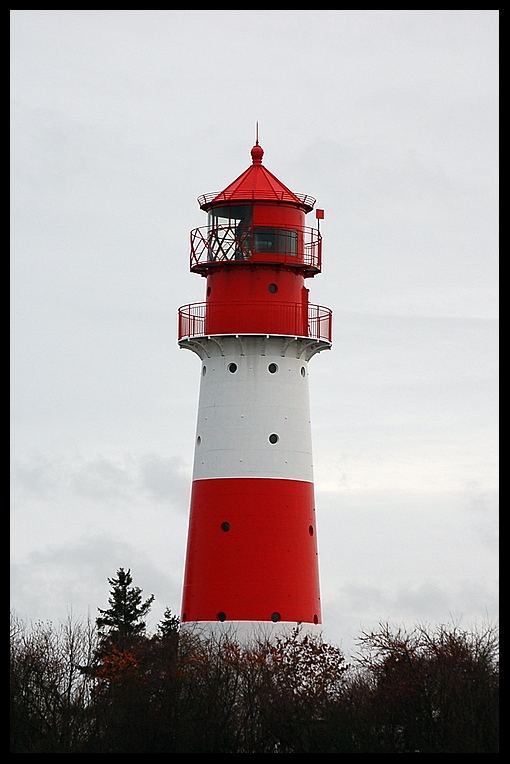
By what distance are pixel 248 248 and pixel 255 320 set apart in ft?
6.90

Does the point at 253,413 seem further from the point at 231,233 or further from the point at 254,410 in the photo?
the point at 231,233

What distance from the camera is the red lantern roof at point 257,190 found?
58.5 m

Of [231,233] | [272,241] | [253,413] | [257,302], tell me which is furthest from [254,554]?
[231,233]

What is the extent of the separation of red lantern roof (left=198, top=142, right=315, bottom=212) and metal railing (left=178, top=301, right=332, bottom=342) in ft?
9.56

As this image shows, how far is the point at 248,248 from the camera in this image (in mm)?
58219

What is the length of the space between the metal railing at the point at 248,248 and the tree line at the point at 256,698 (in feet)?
33.7

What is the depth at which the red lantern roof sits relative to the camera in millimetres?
58500

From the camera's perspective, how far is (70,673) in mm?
56219

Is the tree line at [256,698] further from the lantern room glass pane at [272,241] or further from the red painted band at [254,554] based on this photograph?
the lantern room glass pane at [272,241]

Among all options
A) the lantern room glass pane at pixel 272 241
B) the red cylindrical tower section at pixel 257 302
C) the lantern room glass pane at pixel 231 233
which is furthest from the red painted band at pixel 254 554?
the lantern room glass pane at pixel 272 241
